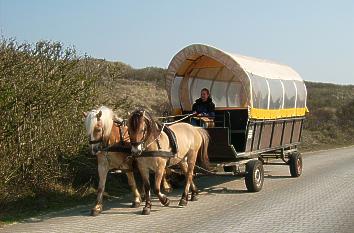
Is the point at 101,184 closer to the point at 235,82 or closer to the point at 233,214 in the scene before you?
the point at 233,214

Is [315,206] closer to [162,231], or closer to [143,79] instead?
[162,231]

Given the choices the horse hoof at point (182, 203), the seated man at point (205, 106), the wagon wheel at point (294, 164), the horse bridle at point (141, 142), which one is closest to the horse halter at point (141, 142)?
the horse bridle at point (141, 142)

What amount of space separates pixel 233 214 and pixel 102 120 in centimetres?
269

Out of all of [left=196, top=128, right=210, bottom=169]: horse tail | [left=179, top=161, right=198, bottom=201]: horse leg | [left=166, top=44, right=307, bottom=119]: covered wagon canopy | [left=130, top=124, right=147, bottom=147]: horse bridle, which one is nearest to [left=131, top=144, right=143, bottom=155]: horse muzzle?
[left=130, top=124, right=147, bottom=147]: horse bridle

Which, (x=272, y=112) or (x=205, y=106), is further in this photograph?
(x=272, y=112)

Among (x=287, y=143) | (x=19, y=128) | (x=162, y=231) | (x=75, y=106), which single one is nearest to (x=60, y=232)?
(x=162, y=231)

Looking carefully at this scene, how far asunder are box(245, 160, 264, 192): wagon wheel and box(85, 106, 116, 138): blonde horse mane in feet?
11.7

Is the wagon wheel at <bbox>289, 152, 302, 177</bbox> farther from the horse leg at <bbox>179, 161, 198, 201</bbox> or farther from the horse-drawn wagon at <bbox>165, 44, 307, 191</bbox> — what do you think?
the horse leg at <bbox>179, 161, 198, 201</bbox>

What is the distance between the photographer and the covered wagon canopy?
10.8 meters

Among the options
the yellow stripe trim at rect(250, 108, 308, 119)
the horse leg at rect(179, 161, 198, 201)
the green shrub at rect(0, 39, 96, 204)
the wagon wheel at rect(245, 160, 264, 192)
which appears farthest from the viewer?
the yellow stripe trim at rect(250, 108, 308, 119)

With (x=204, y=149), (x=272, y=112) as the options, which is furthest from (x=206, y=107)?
(x=272, y=112)

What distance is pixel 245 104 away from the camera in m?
12.9

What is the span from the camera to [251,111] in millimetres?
10680

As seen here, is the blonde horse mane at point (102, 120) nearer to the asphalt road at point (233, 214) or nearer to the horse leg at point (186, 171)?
the asphalt road at point (233, 214)
